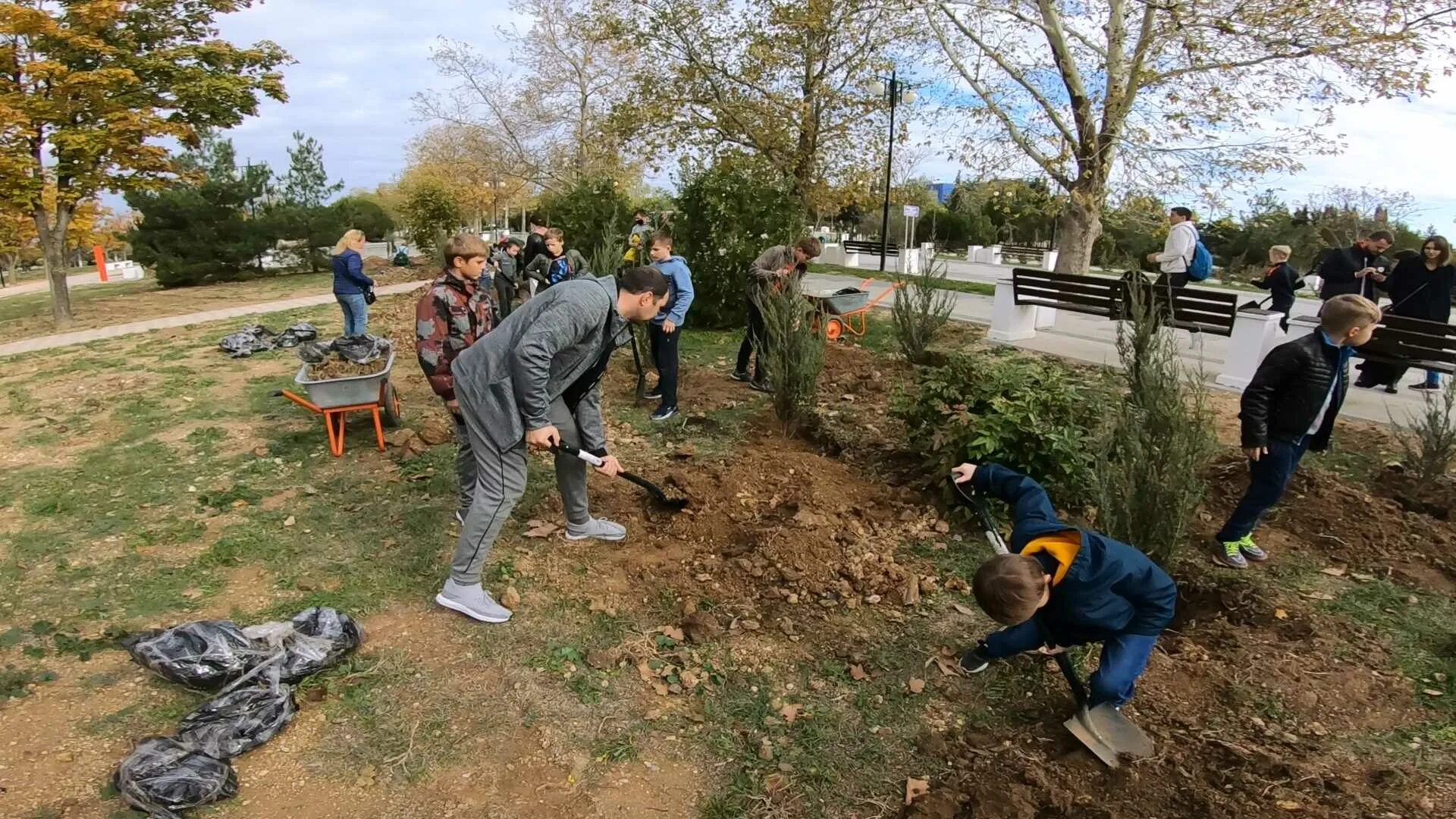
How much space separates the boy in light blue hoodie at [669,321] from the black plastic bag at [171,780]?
4.09 meters

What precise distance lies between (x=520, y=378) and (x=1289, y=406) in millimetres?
3571

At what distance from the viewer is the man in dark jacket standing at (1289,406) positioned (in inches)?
143

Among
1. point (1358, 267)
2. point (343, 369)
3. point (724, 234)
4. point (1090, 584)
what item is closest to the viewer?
point (1090, 584)

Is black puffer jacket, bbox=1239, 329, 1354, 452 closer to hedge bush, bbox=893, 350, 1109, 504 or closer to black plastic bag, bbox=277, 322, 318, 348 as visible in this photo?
hedge bush, bbox=893, 350, 1109, 504

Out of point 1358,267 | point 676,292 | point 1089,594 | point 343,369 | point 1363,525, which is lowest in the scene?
point 1363,525

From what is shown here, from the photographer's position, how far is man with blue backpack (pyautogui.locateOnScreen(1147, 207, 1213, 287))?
26.7 feet

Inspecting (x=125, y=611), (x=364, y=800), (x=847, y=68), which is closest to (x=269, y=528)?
(x=125, y=611)

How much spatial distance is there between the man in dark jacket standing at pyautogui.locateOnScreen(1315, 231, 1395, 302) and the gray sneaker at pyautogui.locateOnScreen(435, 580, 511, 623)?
916 centimetres

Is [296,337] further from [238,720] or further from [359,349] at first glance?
[238,720]

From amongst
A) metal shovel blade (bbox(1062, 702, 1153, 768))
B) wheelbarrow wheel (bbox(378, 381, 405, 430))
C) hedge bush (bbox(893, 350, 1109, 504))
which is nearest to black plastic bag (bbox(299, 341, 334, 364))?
wheelbarrow wheel (bbox(378, 381, 405, 430))

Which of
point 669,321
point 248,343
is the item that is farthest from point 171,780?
point 248,343

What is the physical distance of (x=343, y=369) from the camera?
5.73 metres

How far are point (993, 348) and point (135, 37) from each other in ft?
53.5

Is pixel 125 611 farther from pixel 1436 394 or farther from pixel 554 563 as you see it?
pixel 1436 394
